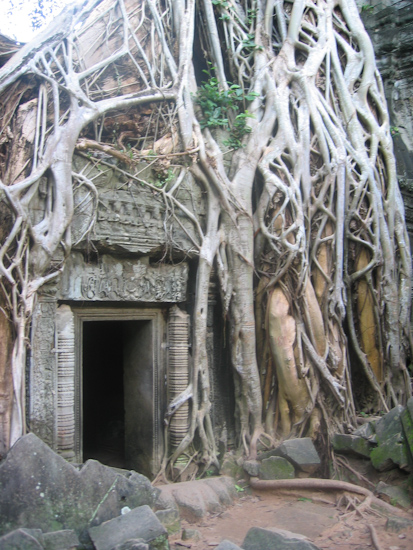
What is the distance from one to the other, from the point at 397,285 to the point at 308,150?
1537 millimetres

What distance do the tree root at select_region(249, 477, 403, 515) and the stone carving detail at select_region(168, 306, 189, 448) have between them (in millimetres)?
685

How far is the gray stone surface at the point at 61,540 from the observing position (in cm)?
252

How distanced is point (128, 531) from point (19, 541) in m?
0.54

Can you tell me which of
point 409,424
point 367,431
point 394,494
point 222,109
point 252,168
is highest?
point 222,109

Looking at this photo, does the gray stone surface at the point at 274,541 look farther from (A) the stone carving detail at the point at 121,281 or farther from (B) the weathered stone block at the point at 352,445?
(A) the stone carving detail at the point at 121,281

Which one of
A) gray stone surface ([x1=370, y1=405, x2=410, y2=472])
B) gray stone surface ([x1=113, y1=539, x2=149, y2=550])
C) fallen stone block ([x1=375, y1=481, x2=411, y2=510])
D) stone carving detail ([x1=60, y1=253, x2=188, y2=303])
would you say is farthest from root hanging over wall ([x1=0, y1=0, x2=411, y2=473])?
gray stone surface ([x1=113, y1=539, x2=149, y2=550])

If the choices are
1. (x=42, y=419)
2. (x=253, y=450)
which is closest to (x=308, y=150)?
(x=253, y=450)

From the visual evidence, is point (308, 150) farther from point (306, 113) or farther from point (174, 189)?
point (174, 189)

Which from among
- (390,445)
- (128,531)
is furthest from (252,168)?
(128,531)

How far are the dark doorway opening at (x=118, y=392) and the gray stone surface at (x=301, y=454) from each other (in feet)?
3.54

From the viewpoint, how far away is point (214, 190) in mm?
4375

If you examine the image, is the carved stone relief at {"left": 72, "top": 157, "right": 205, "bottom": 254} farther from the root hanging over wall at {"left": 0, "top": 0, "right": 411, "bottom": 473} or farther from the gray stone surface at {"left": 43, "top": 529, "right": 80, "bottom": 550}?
the gray stone surface at {"left": 43, "top": 529, "right": 80, "bottom": 550}

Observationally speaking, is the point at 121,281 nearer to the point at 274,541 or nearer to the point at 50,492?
the point at 50,492

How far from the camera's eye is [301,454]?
3.96m
